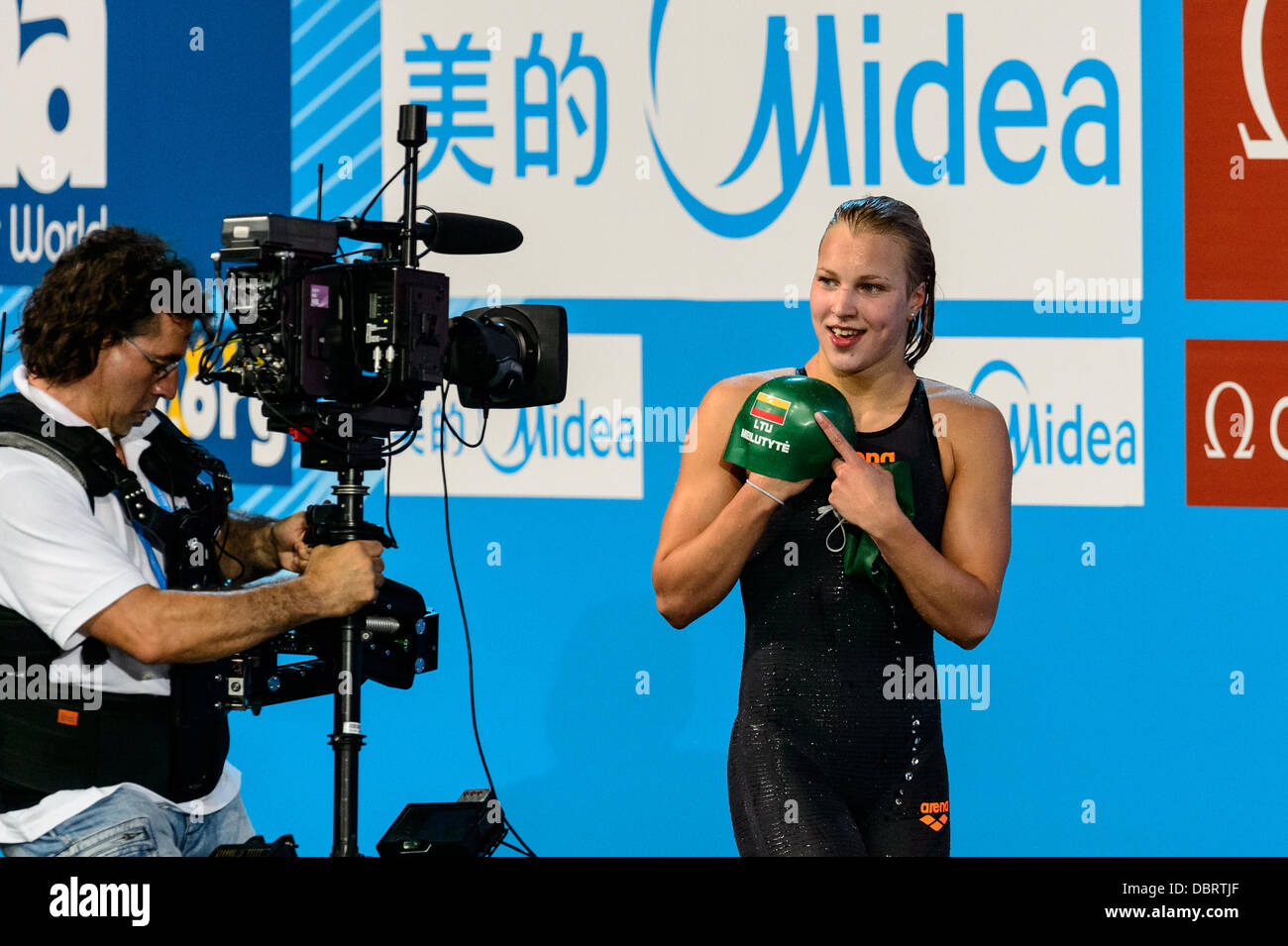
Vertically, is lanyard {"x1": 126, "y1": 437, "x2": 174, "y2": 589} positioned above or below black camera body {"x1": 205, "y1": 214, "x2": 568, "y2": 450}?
below

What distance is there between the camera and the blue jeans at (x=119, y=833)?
199cm

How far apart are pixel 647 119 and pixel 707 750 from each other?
1.43 metres

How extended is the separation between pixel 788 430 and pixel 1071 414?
4.93ft

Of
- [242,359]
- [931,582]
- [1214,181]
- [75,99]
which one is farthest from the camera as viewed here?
[75,99]

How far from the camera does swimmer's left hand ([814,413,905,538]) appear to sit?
75.1 inches

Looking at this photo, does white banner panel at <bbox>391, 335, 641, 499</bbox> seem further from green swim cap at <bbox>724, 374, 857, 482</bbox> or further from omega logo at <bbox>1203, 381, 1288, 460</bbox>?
→ green swim cap at <bbox>724, 374, 857, 482</bbox>

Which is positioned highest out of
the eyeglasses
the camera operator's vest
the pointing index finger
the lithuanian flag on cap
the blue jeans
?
the eyeglasses

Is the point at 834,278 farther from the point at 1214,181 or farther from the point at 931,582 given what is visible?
the point at 1214,181

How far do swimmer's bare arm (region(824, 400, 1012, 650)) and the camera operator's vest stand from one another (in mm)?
1004

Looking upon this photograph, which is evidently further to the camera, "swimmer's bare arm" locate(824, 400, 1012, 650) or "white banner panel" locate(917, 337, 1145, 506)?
"white banner panel" locate(917, 337, 1145, 506)

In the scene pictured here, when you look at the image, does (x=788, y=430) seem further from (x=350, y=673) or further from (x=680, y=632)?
(x=680, y=632)

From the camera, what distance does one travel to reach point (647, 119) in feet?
10.9

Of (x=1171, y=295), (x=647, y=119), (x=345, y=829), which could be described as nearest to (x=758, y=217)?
(x=647, y=119)

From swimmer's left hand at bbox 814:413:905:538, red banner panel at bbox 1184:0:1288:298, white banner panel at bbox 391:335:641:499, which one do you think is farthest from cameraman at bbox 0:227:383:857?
red banner panel at bbox 1184:0:1288:298
